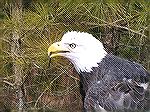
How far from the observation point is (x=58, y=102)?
6.63 ft

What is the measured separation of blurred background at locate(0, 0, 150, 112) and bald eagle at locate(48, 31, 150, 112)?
0.41ft

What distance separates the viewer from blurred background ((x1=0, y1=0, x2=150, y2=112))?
6.22ft

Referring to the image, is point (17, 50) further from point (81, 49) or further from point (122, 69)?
point (122, 69)

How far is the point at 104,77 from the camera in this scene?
5.64ft

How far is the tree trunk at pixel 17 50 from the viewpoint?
197cm

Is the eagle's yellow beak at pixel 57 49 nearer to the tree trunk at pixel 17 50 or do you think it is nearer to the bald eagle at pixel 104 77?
the bald eagle at pixel 104 77

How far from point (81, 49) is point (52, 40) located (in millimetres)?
206

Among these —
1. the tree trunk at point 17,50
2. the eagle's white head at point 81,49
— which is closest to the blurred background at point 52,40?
the tree trunk at point 17,50

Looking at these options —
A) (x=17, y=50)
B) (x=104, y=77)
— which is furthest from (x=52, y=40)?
(x=104, y=77)

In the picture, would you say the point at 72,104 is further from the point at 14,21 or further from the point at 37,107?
the point at 14,21

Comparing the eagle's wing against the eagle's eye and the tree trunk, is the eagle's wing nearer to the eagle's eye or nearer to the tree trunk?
the eagle's eye

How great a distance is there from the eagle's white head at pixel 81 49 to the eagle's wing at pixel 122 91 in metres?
0.09

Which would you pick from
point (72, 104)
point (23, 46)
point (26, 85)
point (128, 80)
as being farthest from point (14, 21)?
point (128, 80)

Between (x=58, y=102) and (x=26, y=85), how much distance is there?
0.51 ft
